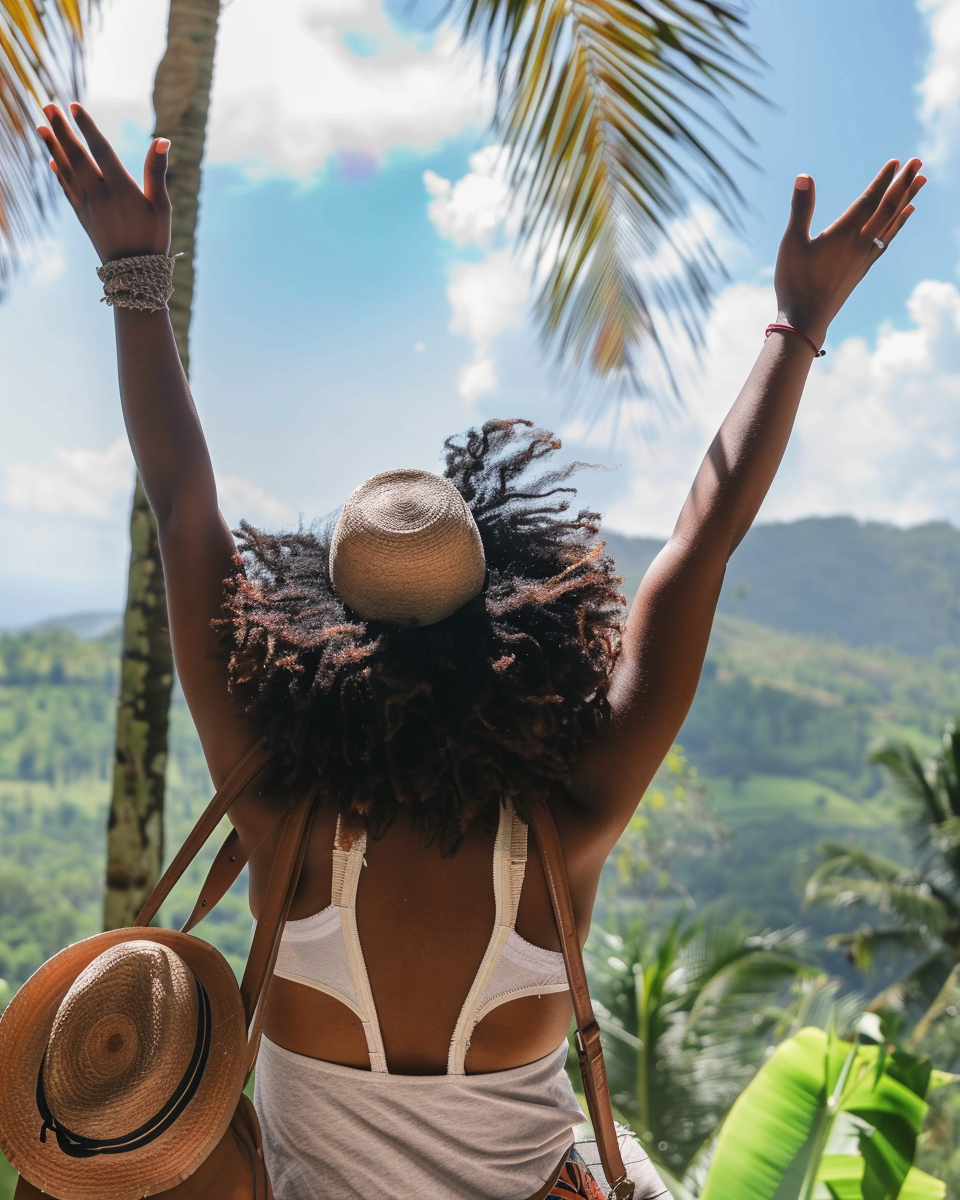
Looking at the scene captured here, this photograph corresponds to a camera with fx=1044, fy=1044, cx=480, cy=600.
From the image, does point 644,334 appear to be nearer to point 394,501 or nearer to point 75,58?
point 75,58

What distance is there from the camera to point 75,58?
2.81m

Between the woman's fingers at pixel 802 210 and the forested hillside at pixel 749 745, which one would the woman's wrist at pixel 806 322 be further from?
the forested hillside at pixel 749 745

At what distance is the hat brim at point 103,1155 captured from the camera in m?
1.08

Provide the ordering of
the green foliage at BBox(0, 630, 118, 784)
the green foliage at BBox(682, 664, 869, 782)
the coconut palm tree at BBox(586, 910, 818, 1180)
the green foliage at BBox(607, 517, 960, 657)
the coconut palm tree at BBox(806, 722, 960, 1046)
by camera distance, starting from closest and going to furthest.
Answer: the coconut palm tree at BBox(586, 910, 818, 1180)
the coconut palm tree at BBox(806, 722, 960, 1046)
the green foliage at BBox(0, 630, 118, 784)
the green foliage at BBox(682, 664, 869, 782)
the green foliage at BBox(607, 517, 960, 657)

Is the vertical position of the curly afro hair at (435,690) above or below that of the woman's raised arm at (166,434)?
below

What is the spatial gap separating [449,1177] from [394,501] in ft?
2.81

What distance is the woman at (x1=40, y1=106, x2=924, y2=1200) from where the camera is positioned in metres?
1.23

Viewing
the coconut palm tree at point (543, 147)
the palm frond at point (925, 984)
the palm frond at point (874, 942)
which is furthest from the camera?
the palm frond at point (925, 984)

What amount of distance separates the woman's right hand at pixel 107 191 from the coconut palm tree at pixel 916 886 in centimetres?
1897

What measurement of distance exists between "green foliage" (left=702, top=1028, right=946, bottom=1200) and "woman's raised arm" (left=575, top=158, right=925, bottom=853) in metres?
2.21

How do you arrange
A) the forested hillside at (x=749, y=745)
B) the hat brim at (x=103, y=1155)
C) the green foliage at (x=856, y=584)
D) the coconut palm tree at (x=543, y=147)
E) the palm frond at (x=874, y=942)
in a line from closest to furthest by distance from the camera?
the hat brim at (x=103, y=1155) < the coconut palm tree at (x=543, y=147) < the palm frond at (x=874, y=942) < the forested hillside at (x=749, y=745) < the green foliage at (x=856, y=584)

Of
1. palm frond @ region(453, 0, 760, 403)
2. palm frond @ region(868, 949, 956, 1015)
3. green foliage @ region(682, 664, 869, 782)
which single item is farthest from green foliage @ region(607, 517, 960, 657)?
palm frond @ region(453, 0, 760, 403)

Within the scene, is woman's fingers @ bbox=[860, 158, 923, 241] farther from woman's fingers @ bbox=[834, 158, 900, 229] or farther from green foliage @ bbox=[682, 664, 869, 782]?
green foliage @ bbox=[682, 664, 869, 782]

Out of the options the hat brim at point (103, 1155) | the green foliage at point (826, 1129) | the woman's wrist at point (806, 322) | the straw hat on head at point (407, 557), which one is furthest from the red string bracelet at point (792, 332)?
the green foliage at point (826, 1129)
